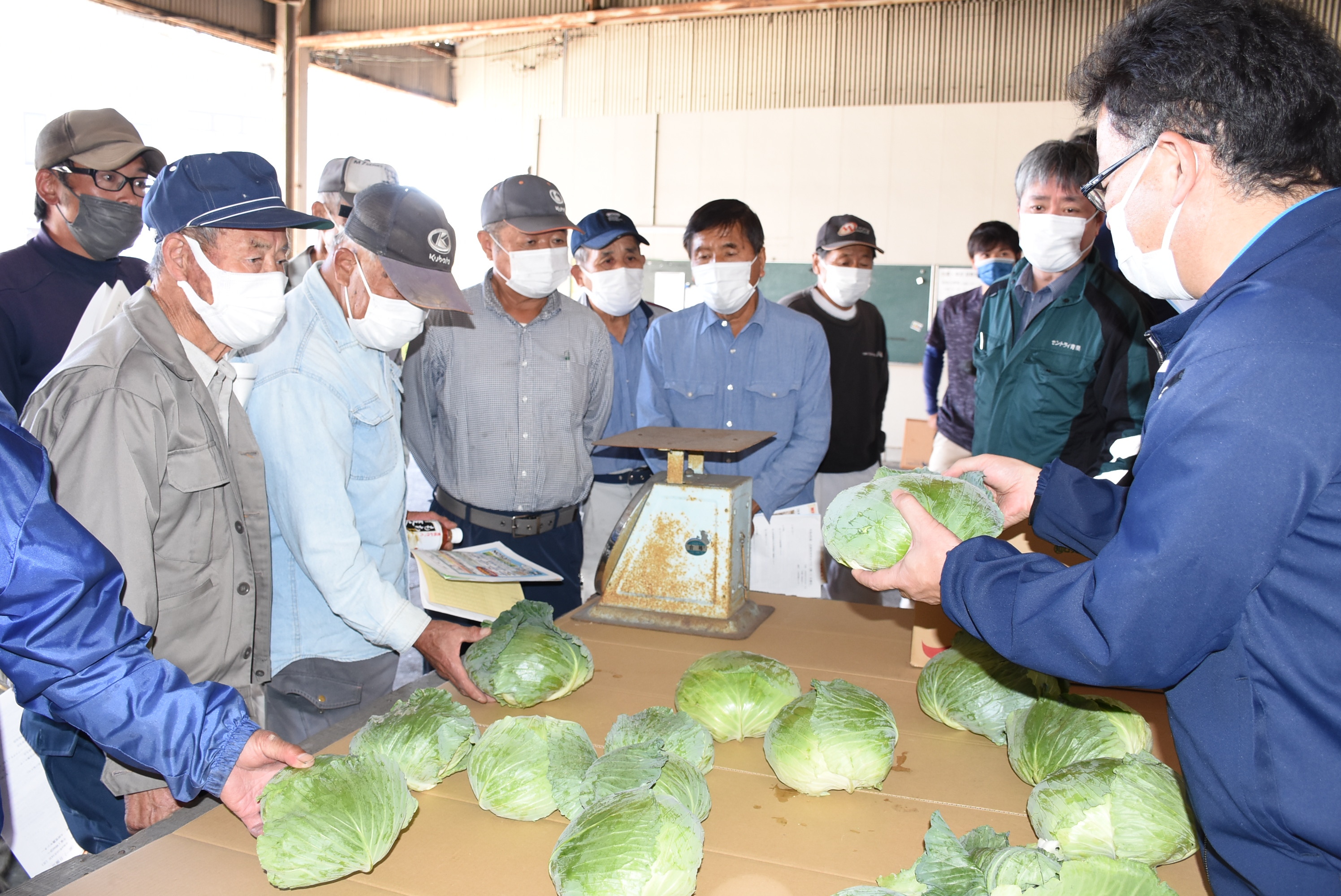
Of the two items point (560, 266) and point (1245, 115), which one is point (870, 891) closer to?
point (1245, 115)

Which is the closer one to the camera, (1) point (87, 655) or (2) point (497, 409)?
(1) point (87, 655)

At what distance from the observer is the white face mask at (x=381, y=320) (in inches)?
88.4

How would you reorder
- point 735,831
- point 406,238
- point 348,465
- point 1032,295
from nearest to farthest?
point 735,831, point 348,465, point 406,238, point 1032,295

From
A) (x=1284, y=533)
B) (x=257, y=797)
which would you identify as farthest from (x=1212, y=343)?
(x=257, y=797)

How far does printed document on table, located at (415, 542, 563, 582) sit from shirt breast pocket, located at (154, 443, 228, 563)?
0.47 metres

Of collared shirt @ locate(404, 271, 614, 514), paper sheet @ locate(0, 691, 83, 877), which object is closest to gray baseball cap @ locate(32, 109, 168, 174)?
collared shirt @ locate(404, 271, 614, 514)

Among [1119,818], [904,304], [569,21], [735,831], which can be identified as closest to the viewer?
[1119,818]

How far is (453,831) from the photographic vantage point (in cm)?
141

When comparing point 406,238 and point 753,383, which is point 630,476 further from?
point 406,238

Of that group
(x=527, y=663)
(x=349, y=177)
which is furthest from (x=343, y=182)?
(x=527, y=663)

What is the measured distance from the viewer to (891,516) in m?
1.55

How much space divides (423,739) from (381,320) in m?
1.16

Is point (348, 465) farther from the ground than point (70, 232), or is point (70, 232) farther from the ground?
point (70, 232)

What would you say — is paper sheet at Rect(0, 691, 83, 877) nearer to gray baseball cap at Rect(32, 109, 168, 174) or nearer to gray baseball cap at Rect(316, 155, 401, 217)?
gray baseball cap at Rect(32, 109, 168, 174)
